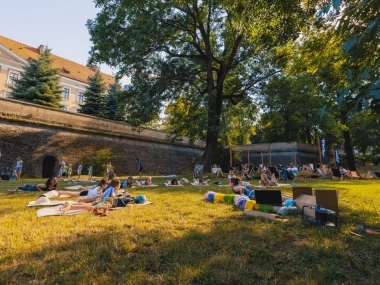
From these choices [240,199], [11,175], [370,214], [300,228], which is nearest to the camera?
[300,228]

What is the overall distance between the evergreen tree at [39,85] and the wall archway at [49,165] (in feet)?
34.7

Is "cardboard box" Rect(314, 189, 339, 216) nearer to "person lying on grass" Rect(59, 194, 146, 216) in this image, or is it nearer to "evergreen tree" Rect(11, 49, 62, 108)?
"person lying on grass" Rect(59, 194, 146, 216)

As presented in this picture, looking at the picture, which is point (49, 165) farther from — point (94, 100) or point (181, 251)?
point (181, 251)

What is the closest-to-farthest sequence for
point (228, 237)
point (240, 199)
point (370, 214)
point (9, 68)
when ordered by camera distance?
point (228, 237) < point (370, 214) < point (240, 199) < point (9, 68)

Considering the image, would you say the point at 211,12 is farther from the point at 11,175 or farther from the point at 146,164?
the point at 11,175

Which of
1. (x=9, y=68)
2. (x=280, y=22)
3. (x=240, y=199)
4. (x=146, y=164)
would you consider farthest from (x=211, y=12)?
(x=9, y=68)

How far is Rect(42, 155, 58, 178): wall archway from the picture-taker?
62.8ft

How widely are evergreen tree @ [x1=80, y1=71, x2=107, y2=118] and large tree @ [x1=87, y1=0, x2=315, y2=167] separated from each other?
1482 centimetres

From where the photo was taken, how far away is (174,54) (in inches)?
763

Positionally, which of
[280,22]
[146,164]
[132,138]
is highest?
[280,22]

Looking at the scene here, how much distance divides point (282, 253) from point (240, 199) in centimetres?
335

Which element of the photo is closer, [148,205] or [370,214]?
[370,214]

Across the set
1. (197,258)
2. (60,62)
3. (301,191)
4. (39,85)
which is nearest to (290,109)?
(301,191)

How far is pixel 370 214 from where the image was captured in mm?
6000
